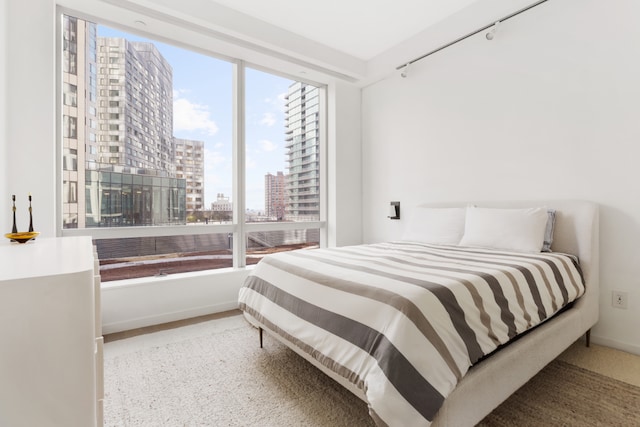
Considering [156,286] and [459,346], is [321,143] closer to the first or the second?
[156,286]

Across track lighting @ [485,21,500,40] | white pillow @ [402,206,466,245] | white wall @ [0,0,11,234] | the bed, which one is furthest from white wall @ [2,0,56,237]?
track lighting @ [485,21,500,40]

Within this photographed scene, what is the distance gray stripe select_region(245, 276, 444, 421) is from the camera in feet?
3.44

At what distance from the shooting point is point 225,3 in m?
2.78

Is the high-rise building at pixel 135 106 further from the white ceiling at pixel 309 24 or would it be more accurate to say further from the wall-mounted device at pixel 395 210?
the wall-mounted device at pixel 395 210

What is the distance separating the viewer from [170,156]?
3.04 metres

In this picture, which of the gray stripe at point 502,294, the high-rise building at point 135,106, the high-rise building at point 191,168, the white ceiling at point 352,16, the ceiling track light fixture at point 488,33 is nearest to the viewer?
the gray stripe at point 502,294

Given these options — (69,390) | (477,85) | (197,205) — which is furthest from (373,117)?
(69,390)

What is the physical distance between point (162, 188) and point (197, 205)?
1.18 ft

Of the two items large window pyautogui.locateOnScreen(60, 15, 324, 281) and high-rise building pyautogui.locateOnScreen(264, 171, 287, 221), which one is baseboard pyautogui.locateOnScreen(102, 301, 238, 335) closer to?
large window pyautogui.locateOnScreen(60, 15, 324, 281)

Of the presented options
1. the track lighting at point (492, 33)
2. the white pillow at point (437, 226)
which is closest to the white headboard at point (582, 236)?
the white pillow at point (437, 226)

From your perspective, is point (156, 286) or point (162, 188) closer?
point (156, 286)

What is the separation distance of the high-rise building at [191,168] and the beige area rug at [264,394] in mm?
1465

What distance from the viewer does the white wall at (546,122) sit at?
6.91 feet

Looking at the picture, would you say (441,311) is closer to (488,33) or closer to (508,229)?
(508,229)
